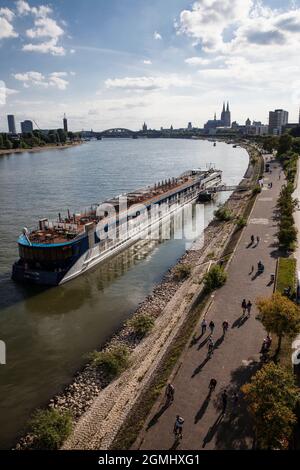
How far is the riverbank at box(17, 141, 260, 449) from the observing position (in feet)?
57.9

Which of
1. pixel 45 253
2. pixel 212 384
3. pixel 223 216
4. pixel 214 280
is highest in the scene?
pixel 45 253

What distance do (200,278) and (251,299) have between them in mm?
7672

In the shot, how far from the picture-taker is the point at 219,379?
18141 mm

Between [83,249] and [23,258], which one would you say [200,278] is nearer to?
[83,249]

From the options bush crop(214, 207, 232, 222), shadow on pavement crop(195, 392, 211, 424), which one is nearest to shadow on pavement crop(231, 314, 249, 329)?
shadow on pavement crop(195, 392, 211, 424)

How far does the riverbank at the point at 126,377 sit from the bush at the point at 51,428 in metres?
0.45

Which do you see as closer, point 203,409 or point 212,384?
point 203,409

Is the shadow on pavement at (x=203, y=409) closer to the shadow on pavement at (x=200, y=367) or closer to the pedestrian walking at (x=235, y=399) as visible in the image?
the pedestrian walking at (x=235, y=399)

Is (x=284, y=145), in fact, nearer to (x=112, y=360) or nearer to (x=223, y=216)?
(x=223, y=216)

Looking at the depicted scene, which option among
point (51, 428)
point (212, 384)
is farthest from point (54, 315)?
point (212, 384)

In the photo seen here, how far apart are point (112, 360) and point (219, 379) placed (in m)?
6.70

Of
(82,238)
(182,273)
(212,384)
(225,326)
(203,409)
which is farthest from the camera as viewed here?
(182,273)

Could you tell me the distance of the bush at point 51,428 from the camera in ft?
54.0

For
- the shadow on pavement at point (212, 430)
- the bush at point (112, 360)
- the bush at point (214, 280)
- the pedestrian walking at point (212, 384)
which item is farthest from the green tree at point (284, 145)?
the shadow on pavement at point (212, 430)
